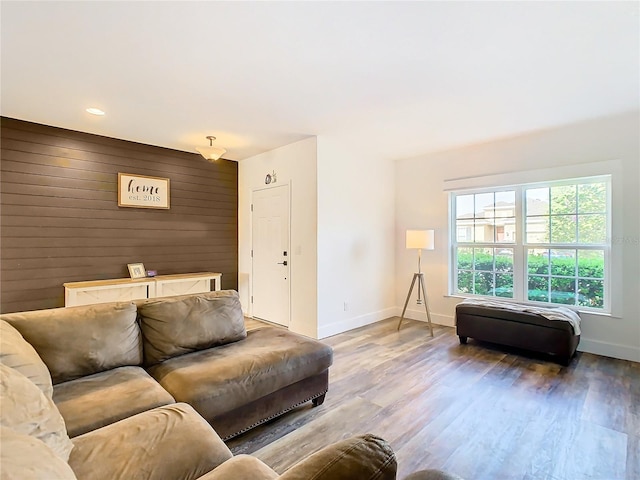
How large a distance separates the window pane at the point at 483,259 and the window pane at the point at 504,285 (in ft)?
0.56

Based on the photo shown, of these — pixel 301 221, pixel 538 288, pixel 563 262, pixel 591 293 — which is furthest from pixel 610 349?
pixel 301 221

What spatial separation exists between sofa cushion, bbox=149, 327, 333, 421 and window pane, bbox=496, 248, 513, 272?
306 cm

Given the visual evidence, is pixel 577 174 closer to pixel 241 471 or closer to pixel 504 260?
→ pixel 504 260

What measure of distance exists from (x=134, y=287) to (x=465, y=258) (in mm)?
4593

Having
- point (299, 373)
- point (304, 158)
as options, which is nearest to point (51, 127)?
point (304, 158)

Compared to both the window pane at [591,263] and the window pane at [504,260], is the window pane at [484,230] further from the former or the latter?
the window pane at [591,263]

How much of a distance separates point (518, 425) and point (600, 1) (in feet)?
8.70

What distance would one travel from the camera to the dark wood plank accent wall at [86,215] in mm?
3574

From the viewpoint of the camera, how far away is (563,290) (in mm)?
3846

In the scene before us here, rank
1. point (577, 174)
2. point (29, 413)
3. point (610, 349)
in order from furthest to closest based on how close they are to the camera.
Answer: point (577, 174), point (610, 349), point (29, 413)

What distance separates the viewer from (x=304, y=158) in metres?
4.29

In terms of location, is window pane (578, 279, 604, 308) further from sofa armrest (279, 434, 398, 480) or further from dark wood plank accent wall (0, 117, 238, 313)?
dark wood plank accent wall (0, 117, 238, 313)

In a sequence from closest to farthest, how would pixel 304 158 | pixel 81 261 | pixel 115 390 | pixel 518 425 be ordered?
pixel 115 390 → pixel 518 425 → pixel 81 261 → pixel 304 158

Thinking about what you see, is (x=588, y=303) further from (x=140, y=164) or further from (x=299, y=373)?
(x=140, y=164)
